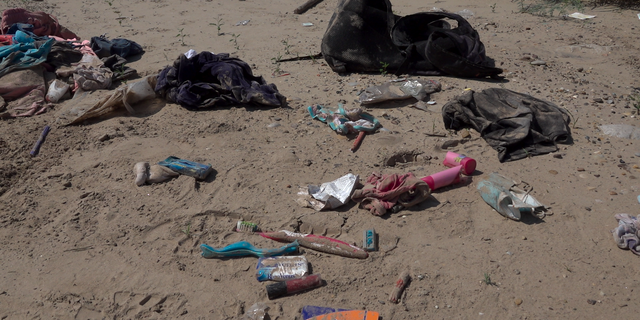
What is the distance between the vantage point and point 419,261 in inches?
95.5

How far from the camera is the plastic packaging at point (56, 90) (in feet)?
14.7

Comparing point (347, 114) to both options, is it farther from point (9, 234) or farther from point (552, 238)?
point (9, 234)

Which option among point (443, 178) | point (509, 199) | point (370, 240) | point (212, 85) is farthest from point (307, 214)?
Result: point (212, 85)

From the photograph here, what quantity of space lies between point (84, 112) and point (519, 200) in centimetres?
357

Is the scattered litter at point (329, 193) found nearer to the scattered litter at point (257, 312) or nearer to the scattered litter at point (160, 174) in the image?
the scattered litter at point (257, 312)

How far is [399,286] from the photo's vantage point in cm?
226

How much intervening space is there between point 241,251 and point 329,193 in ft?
2.15

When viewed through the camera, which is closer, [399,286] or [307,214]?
[399,286]

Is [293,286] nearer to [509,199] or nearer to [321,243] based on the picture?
[321,243]

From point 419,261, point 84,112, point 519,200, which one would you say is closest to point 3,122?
point 84,112

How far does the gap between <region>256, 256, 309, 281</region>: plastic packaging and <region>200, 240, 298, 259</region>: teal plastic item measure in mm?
45

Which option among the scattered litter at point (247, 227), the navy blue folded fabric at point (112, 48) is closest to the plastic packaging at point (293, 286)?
the scattered litter at point (247, 227)

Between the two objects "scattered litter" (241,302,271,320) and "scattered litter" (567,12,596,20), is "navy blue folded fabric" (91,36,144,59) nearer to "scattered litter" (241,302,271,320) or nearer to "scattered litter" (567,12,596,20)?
"scattered litter" (241,302,271,320)

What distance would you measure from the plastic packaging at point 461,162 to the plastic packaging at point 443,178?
0.24ft
